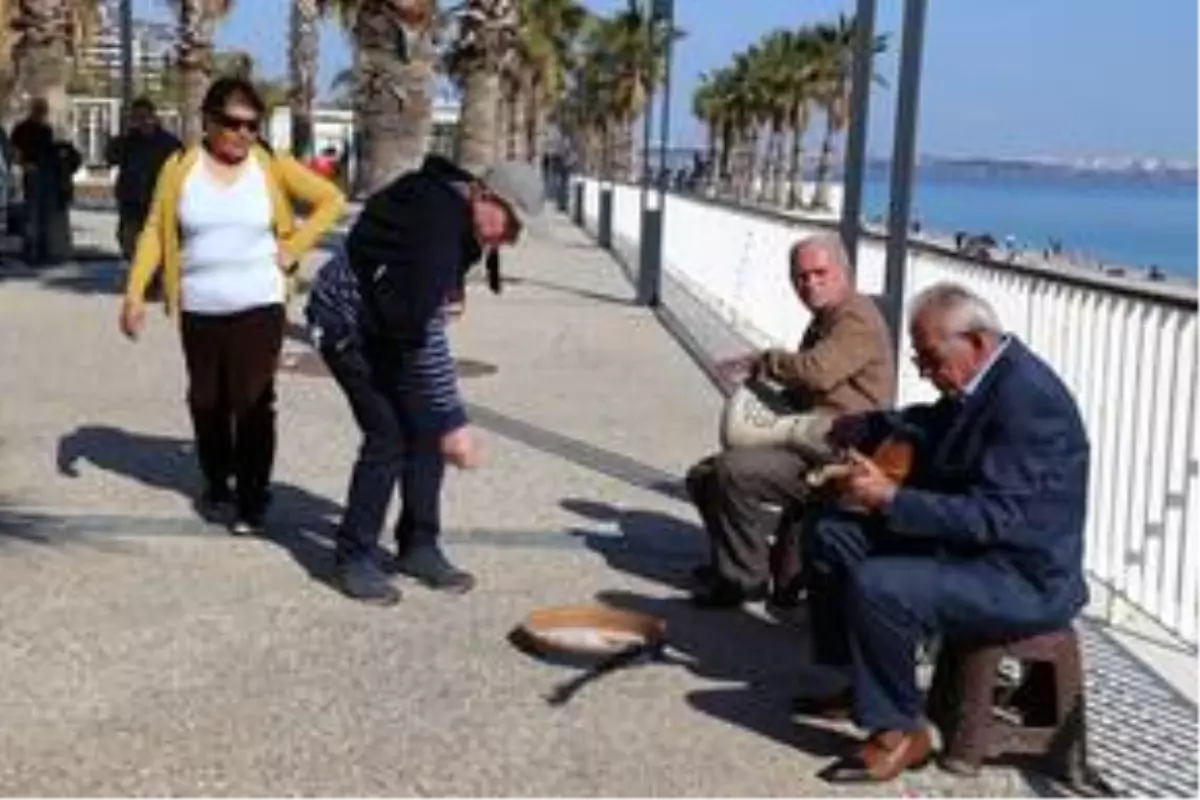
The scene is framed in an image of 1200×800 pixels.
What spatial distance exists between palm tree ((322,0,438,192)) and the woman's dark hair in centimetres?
1170

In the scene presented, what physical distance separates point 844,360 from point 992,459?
1619 mm

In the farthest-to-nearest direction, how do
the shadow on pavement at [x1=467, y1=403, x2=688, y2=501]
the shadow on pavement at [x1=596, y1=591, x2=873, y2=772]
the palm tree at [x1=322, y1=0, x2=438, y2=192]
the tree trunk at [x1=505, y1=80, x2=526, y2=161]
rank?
1. the tree trunk at [x1=505, y1=80, x2=526, y2=161]
2. the palm tree at [x1=322, y1=0, x2=438, y2=192]
3. the shadow on pavement at [x1=467, y1=403, x2=688, y2=501]
4. the shadow on pavement at [x1=596, y1=591, x2=873, y2=772]

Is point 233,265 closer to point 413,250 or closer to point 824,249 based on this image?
point 413,250

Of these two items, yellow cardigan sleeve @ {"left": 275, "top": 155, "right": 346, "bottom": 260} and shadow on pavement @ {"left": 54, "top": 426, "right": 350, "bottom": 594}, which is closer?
shadow on pavement @ {"left": 54, "top": 426, "right": 350, "bottom": 594}

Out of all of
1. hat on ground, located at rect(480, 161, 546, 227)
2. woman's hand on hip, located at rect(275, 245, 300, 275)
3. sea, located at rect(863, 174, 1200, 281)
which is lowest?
sea, located at rect(863, 174, 1200, 281)

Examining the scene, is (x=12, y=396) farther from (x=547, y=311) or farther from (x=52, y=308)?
(x=547, y=311)

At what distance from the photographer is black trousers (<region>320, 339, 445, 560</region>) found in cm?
713

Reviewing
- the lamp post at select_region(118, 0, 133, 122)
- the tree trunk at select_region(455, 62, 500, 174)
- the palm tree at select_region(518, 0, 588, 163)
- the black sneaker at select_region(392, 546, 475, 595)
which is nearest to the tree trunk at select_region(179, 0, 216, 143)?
the lamp post at select_region(118, 0, 133, 122)

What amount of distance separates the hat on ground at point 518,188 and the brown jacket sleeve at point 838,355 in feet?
3.32

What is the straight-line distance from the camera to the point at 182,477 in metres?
9.44

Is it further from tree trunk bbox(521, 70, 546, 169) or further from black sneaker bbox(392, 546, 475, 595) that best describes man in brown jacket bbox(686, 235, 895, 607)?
tree trunk bbox(521, 70, 546, 169)

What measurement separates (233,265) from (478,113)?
18.3 m

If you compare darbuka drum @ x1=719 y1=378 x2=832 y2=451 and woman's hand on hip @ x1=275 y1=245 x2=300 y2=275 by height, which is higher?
woman's hand on hip @ x1=275 y1=245 x2=300 y2=275

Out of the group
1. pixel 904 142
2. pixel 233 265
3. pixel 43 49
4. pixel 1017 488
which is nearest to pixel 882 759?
pixel 1017 488
